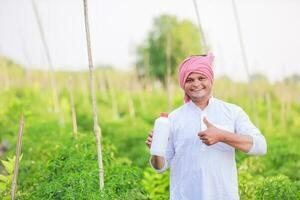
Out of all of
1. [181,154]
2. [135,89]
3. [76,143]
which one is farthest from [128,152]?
[135,89]

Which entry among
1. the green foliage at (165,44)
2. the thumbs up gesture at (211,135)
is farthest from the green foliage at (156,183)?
the green foliage at (165,44)

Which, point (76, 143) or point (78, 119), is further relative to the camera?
point (78, 119)

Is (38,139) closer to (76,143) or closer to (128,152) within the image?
(128,152)

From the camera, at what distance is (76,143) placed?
4.86 metres

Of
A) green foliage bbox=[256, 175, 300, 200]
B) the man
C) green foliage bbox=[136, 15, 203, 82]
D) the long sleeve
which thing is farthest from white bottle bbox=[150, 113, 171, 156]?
green foliage bbox=[136, 15, 203, 82]

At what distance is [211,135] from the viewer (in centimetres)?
264

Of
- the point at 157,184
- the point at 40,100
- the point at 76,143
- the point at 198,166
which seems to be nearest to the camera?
the point at 198,166

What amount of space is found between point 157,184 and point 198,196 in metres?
3.38

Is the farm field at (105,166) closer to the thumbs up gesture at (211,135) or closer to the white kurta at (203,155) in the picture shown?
the white kurta at (203,155)

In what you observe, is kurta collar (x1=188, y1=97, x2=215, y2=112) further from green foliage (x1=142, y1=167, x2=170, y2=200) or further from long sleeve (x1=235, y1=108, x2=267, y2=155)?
green foliage (x1=142, y1=167, x2=170, y2=200)

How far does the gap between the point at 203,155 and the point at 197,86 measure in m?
0.37

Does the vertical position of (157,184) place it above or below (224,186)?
below

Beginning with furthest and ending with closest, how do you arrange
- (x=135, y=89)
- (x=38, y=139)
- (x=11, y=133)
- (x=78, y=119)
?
1. (x=135, y=89)
2. (x=78, y=119)
3. (x=11, y=133)
4. (x=38, y=139)

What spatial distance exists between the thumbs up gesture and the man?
17 cm
